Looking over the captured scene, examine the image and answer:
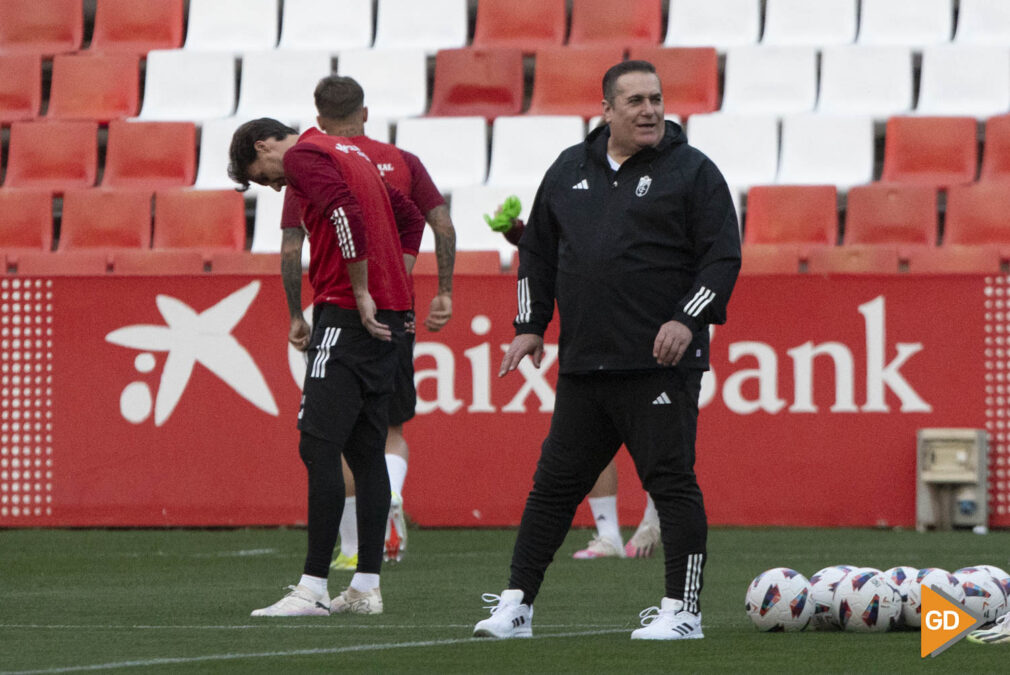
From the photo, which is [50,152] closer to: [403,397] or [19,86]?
[19,86]

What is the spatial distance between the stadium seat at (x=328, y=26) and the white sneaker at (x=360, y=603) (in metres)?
8.72

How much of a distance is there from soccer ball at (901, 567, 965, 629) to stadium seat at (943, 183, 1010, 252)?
22.2 ft

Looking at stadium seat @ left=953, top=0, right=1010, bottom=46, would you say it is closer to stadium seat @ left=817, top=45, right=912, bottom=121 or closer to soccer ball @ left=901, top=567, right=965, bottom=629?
stadium seat @ left=817, top=45, right=912, bottom=121

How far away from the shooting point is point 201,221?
1235 centimetres

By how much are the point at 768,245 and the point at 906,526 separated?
214 cm

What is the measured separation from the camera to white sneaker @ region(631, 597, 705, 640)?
16.3ft

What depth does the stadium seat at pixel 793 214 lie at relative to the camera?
1188 cm

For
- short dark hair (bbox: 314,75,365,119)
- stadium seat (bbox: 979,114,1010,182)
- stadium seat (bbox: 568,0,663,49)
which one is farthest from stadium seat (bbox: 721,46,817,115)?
short dark hair (bbox: 314,75,365,119)

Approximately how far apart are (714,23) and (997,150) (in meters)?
2.55

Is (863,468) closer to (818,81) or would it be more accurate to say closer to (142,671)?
(818,81)

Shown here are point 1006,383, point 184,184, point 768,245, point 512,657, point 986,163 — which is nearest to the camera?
point 512,657

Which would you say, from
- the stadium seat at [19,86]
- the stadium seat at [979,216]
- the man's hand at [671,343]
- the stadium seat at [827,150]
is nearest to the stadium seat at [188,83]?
the stadium seat at [19,86]

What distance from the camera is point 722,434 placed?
10.2 metres

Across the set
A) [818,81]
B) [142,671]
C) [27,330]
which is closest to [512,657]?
[142,671]
